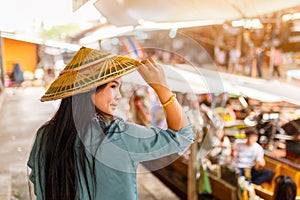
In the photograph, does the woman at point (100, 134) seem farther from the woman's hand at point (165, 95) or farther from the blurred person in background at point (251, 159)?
the blurred person in background at point (251, 159)

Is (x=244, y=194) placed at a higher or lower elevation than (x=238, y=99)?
lower

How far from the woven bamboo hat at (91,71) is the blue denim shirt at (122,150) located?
0.06 metres

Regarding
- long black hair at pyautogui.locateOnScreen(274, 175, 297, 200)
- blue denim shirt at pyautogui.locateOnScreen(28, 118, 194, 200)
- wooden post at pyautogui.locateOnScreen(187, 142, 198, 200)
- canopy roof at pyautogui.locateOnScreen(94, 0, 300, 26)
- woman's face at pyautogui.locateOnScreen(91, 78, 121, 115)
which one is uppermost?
canopy roof at pyautogui.locateOnScreen(94, 0, 300, 26)

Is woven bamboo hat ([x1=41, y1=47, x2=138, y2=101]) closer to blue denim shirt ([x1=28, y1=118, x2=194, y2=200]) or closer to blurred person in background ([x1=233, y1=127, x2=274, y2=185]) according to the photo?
blue denim shirt ([x1=28, y1=118, x2=194, y2=200])

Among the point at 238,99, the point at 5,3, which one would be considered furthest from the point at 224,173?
the point at 5,3

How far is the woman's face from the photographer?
60 centimetres

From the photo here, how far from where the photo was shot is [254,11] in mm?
2172

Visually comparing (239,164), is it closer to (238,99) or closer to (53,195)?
(238,99)

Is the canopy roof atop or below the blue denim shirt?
atop

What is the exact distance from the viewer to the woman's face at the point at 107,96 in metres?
0.60

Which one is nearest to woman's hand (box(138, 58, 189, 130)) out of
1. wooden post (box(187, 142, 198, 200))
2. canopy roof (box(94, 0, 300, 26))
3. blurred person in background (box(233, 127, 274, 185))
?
canopy roof (box(94, 0, 300, 26))

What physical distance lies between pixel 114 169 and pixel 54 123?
0.14 metres

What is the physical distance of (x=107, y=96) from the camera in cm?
61

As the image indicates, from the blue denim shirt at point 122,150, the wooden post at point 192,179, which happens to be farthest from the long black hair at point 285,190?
the blue denim shirt at point 122,150
